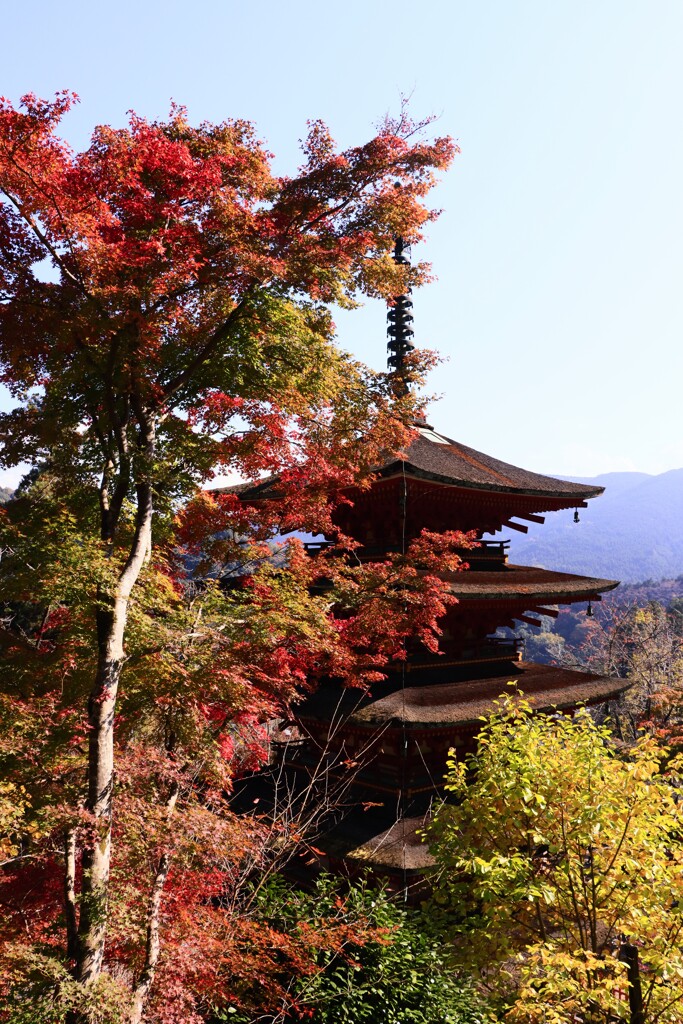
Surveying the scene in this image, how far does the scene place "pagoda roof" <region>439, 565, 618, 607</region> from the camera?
11602mm

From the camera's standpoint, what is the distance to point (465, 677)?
508 inches

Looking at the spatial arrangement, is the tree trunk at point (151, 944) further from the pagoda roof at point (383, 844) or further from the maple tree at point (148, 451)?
the pagoda roof at point (383, 844)

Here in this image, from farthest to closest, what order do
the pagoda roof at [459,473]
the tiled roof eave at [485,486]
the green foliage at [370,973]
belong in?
1. the pagoda roof at [459,473]
2. the tiled roof eave at [485,486]
3. the green foliage at [370,973]

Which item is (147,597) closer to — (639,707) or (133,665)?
(133,665)

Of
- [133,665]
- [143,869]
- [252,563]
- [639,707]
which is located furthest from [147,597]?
[639,707]

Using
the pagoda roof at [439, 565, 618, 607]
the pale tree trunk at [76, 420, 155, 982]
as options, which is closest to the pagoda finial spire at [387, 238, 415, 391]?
the pagoda roof at [439, 565, 618, 607]

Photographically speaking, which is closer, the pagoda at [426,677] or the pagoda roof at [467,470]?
the pagoda at [426,677]

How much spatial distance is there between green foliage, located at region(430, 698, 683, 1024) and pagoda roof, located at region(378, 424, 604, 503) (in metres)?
5.21

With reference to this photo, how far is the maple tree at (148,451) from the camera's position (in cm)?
642

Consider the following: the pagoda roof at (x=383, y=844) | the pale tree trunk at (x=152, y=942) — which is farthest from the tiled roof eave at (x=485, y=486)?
the pale tree trunk at (x=152, y=942)

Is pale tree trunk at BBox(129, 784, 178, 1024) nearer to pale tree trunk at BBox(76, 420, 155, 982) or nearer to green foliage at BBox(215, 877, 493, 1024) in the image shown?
pale tree trunk at BBox(76, 420, 155, 982)

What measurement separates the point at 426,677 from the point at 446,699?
95 centimetres

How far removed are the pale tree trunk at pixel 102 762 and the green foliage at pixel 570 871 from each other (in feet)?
12.9

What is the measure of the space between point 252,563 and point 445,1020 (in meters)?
7.10
